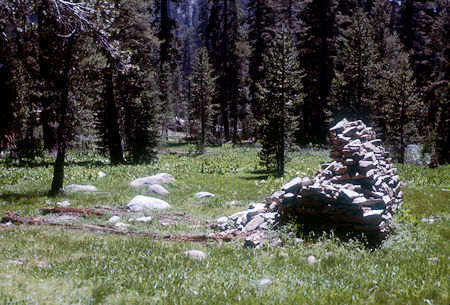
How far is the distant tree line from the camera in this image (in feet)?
40.1

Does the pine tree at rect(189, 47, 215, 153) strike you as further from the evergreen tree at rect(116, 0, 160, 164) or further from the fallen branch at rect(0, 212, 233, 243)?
the fallen branch at rect(0, 212, 233, 243)

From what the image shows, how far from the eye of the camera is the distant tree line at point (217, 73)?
12.2 meters

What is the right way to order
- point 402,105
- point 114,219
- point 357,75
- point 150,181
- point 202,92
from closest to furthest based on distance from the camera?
1. point 114,219
2. point 150,181
3. point 402,105
4. point 357,75
5. point 202,92

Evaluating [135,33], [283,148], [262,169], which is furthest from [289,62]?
[135,33]

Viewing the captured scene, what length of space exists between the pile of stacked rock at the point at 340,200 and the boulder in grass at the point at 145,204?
279 cm

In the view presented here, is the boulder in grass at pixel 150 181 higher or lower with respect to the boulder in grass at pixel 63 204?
higher

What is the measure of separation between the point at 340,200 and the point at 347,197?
24 cm

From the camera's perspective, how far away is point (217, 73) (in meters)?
48.8

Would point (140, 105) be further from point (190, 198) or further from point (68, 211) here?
point (68, 211)

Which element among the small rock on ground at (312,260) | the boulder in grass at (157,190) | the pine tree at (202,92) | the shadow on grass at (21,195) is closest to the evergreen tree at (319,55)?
the pine tree at (202,92)

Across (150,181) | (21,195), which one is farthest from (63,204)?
(150,181)

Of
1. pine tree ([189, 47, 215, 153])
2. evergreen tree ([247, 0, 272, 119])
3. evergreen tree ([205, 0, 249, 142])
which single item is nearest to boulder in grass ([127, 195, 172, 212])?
pine tree ([189, 47, 215, 153])

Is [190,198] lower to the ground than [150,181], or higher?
lower

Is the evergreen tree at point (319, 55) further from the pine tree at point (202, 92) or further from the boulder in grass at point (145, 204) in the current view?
the boulder in grass at point (145, 204)
